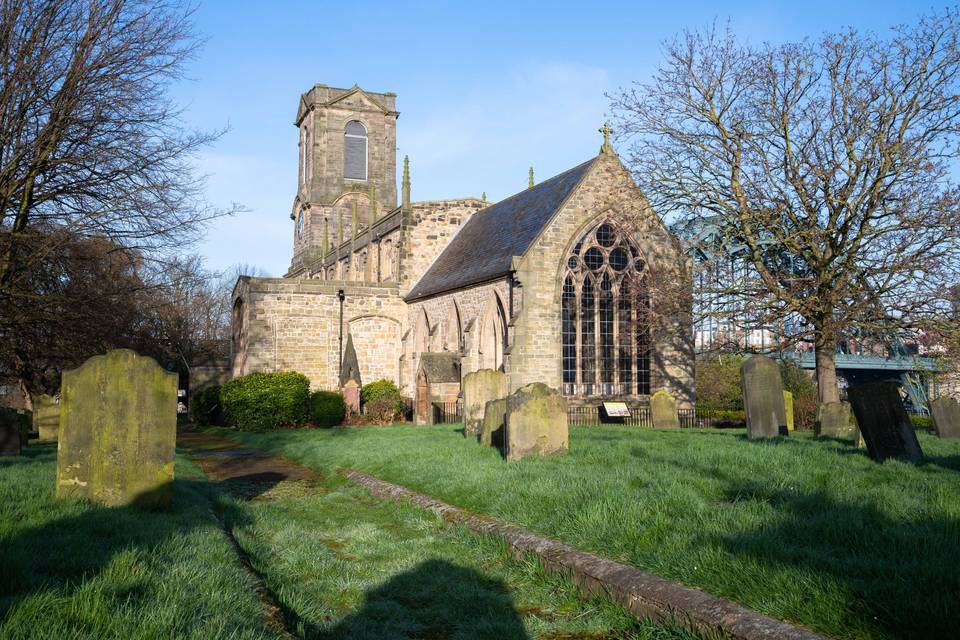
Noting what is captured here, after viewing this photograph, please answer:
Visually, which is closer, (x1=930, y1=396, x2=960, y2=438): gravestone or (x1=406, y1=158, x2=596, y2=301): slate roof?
(x1=930, y1=396, x2=960, y2=438): gravestone

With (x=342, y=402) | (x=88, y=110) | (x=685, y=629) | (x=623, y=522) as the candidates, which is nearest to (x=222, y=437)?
(x=342, y=402)

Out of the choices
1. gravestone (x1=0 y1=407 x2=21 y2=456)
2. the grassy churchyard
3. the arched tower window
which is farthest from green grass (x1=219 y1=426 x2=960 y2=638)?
the arched tower window

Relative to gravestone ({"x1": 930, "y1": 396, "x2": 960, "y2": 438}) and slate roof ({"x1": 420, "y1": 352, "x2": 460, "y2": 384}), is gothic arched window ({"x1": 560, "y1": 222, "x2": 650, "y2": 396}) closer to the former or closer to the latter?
slate roof ({"x1": 420, "y1": 352, "x2": 460, "y2": 384})

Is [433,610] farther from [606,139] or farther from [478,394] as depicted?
[606,139]

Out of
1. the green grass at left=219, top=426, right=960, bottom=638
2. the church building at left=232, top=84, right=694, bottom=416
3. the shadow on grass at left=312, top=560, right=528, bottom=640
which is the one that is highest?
the church building at left=232, top=84, right=694, bottom=416

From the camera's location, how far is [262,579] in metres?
Answer: 5.53

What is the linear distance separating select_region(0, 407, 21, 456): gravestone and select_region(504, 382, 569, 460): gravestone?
8.28 metres

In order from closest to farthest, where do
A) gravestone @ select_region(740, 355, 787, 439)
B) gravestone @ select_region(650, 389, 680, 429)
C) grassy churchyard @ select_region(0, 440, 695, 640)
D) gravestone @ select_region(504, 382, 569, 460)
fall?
grassy churchyard @ select_region(0, 440, 695, 640) < gravestone @ select_region(504, 382, 569, 460) < gravestone @ select_region(740, 355, 787, 439) < gravestone @ select_region(650, 389, 680, 429)

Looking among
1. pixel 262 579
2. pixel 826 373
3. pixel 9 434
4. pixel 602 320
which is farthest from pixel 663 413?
pixel 262 579

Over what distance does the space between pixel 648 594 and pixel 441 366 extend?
19.5 meters

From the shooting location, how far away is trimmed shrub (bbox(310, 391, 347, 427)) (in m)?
23.8

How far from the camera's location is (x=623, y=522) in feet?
20.3

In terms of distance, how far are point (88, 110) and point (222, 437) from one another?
1128 cm

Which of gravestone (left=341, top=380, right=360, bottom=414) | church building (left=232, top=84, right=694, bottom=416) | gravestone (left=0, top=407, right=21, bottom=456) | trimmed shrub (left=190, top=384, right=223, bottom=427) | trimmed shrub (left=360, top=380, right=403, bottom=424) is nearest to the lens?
gravestone (left=0, top=407, right=21, bottom=456)
